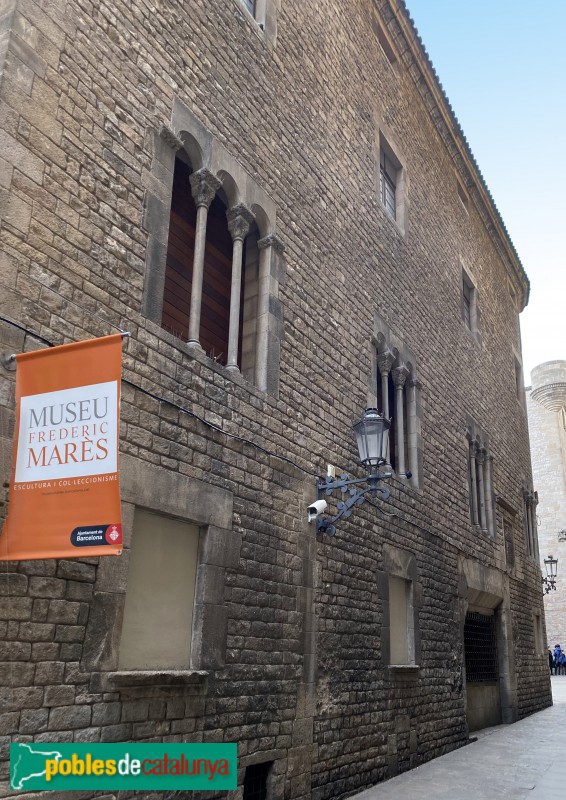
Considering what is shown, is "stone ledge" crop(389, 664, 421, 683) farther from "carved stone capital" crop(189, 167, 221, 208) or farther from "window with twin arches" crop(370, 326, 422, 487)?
"carved stone capital" crop(189, 167, 221, 208)

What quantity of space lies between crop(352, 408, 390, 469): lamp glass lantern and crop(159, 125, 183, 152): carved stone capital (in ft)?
10.5

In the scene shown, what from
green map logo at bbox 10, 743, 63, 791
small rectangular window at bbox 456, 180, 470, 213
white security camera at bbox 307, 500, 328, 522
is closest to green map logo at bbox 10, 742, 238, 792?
green map logo at bbox 10, 743, 63, 791

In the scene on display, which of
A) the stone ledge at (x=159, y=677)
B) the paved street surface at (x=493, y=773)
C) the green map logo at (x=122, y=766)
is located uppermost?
the stone ledge at (x=159, y=677)

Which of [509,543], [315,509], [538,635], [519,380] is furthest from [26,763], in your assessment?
[519,380]

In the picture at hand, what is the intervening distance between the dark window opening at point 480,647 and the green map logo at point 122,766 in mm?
7734

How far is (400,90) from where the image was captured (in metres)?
12.0

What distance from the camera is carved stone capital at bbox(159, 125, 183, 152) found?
5.98 meters

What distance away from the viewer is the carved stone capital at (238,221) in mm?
Answer: 6824

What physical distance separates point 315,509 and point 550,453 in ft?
97.8

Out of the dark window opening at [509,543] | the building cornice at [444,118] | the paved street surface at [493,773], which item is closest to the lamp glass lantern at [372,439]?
the paved street surface at [493,773]

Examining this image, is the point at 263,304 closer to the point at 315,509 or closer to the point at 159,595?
the point at 315,509

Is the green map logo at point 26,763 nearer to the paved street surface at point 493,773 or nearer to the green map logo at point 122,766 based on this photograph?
the green map logo at point 122,766

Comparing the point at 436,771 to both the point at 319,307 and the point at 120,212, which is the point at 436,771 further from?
the point at 120,212

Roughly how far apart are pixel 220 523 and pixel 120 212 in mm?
2639
